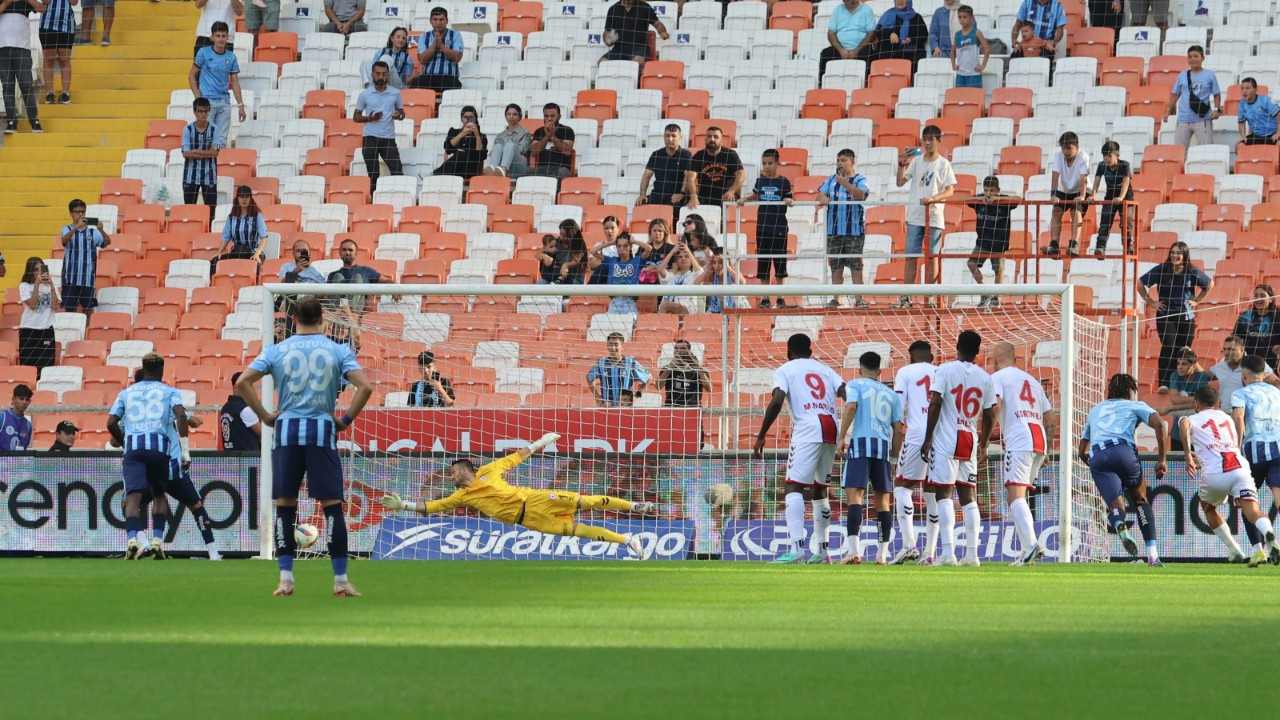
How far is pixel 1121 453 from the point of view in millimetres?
14820

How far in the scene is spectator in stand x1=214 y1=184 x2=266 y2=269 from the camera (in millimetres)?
22453

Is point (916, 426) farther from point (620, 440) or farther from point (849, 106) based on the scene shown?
point (849, 106)

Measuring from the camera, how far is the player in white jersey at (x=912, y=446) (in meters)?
14.9

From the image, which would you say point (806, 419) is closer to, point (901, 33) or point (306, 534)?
point (306, 534)

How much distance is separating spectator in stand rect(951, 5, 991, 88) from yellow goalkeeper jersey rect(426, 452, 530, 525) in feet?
36.9

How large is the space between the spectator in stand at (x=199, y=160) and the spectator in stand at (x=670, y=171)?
247 inches

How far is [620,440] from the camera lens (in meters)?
17.7

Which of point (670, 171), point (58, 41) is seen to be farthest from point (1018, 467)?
point (58, 41)

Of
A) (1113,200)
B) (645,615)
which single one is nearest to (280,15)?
(1113,200)

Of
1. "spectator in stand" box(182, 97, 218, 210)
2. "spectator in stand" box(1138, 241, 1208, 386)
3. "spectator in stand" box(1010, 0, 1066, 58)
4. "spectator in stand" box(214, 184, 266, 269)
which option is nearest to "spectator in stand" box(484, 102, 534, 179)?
"spectator in stand" box(214, 184, 266, 269)

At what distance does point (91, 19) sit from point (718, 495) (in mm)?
16528

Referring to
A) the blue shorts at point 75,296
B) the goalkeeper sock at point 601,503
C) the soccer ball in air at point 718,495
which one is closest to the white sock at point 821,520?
the goalkeeper sock at point 601,503

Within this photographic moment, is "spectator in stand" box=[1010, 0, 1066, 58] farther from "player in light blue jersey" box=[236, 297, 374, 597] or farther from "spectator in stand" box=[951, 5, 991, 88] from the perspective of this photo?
"player in light blue jersey" box=[236, 297, 374, 597]

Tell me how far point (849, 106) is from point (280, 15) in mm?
9887
